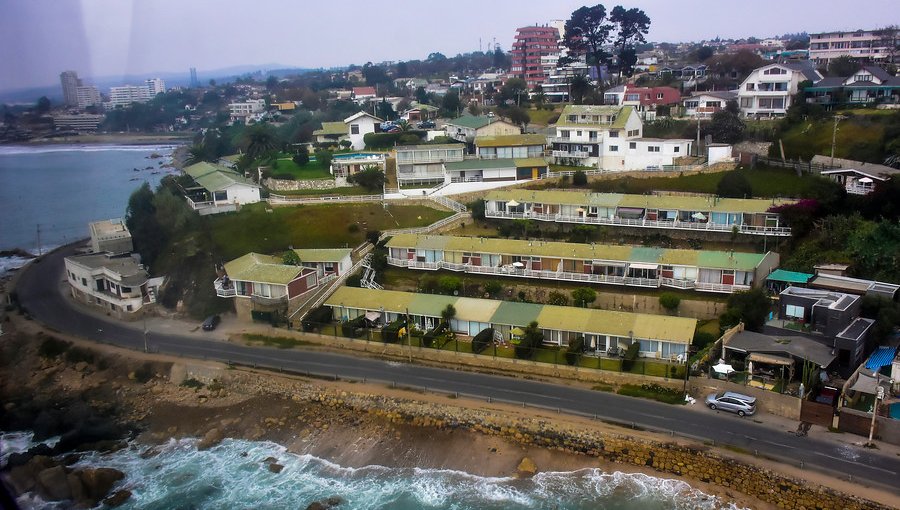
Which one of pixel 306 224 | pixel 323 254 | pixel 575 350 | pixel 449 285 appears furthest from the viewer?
pixel 306 224

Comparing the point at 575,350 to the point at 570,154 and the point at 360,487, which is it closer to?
the point at 360,487

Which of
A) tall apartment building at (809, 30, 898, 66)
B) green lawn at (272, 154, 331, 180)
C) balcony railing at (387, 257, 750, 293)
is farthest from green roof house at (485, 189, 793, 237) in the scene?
tall apartment building at (809, 30, 898, 66)

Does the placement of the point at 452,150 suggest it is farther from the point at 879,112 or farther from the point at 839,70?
the point at 839,70

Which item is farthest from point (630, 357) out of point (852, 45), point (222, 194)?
point (852, 45)

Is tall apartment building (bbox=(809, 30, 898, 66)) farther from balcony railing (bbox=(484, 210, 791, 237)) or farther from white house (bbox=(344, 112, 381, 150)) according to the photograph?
white house (bbox=(344, 112, 381, 150))

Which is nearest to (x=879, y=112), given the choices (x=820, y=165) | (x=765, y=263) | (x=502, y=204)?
(x=820, y=165)
